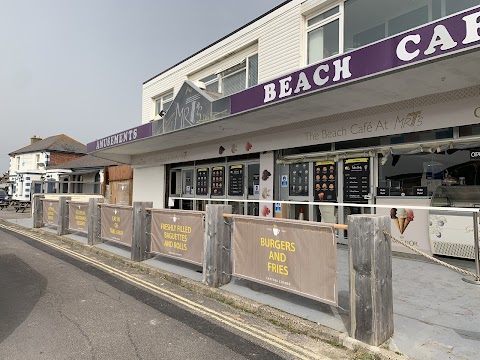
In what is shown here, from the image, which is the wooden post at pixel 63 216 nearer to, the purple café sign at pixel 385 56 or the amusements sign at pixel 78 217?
the amusements sign at pixel 78 217

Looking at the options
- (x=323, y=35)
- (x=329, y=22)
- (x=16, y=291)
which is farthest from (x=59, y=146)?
(x=16, y=291)

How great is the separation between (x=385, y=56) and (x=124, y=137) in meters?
10.9

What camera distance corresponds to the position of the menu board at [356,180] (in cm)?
862

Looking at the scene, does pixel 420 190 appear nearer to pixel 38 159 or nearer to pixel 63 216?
pixel 63 216

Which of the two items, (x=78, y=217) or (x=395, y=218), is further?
(x=78, y=217)

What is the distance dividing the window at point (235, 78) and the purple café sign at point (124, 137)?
10.5ft

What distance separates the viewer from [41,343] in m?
3.85

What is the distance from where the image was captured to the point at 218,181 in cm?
1345

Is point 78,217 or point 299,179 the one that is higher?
point 299,179

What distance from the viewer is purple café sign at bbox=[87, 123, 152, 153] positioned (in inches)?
508

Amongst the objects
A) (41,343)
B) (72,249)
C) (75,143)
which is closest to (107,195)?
(72,249)

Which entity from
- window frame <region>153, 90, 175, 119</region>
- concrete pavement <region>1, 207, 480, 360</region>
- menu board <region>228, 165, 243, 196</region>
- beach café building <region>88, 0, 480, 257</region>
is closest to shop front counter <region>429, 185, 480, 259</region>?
beach café building <region>88, 0, 480, 257</region>

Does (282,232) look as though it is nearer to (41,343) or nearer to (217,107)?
(41,343)

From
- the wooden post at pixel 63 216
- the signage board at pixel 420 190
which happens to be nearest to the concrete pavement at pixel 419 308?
the signage board at pixel 420 190
